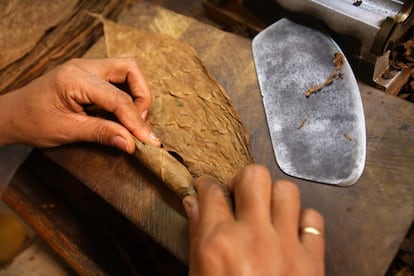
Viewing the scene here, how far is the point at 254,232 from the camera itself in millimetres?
977

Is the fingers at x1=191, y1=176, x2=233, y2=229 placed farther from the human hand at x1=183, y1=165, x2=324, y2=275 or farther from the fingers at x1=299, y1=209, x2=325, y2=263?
the fingers at x1=299, y1=209, x2=325, y2=263

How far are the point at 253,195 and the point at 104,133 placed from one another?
0.60 metres

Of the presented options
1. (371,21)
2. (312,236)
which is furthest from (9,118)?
(371,21)

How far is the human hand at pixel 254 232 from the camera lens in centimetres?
95

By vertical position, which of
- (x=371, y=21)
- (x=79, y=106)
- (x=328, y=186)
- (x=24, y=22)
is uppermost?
(x=371, y=21)

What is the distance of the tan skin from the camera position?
96cm

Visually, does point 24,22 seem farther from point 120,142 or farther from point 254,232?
point 254,232

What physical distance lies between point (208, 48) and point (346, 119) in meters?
0.65

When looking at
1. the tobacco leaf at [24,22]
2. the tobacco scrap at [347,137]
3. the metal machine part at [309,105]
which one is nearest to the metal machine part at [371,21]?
the metal machine part at [309,105]

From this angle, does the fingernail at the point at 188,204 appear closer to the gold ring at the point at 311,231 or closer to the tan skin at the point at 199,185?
the tan skin at the point at 199,185

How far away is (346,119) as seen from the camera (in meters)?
1.43

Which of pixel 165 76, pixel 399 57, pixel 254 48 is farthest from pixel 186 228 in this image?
pixel 399 57

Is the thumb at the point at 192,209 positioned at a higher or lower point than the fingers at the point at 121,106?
lower

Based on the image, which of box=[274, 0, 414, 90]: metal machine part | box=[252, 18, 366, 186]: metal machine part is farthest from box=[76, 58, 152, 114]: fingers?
box=[274, 0, 414, 90]: metal machine part
